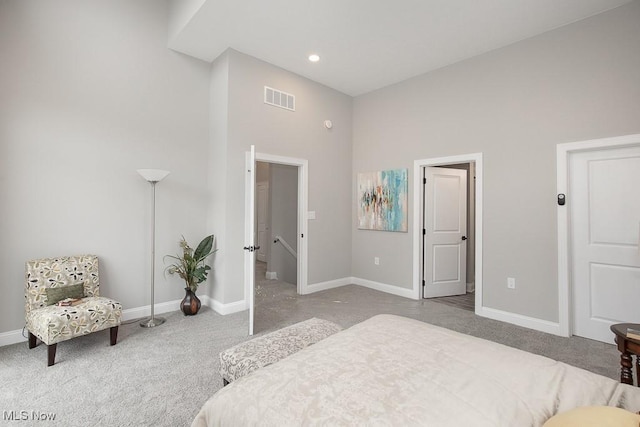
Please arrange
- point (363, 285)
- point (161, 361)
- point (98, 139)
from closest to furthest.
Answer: point (161, 361) < point (98, 139) < point (363, 285)

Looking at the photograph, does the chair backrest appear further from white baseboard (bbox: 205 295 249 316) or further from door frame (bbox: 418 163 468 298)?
door frame (bbox: 418 163 468 298)

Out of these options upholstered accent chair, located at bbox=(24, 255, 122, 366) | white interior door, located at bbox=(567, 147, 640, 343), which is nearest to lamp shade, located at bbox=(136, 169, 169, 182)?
upholstered accent chair, located at bbox=(24, 255, 122, 366)

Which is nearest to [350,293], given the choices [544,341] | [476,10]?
[544,341]

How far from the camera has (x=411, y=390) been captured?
106 centimetres

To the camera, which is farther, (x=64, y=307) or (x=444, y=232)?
(x=444, y=232)

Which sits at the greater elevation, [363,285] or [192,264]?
[192,264]

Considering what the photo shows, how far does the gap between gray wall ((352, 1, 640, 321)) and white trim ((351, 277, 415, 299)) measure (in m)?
0.13

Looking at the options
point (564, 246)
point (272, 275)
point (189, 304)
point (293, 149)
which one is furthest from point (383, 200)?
point (189, 304)

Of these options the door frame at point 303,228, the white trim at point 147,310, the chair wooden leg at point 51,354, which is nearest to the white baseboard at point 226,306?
the white trim at point 147,310

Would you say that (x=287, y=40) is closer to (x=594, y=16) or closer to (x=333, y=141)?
(x=333, y=141)

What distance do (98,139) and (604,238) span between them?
17.7 ft

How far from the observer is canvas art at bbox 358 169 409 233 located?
15.1 feet

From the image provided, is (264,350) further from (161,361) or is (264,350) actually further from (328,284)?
(328,284)

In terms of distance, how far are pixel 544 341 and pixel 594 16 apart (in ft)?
10.8
